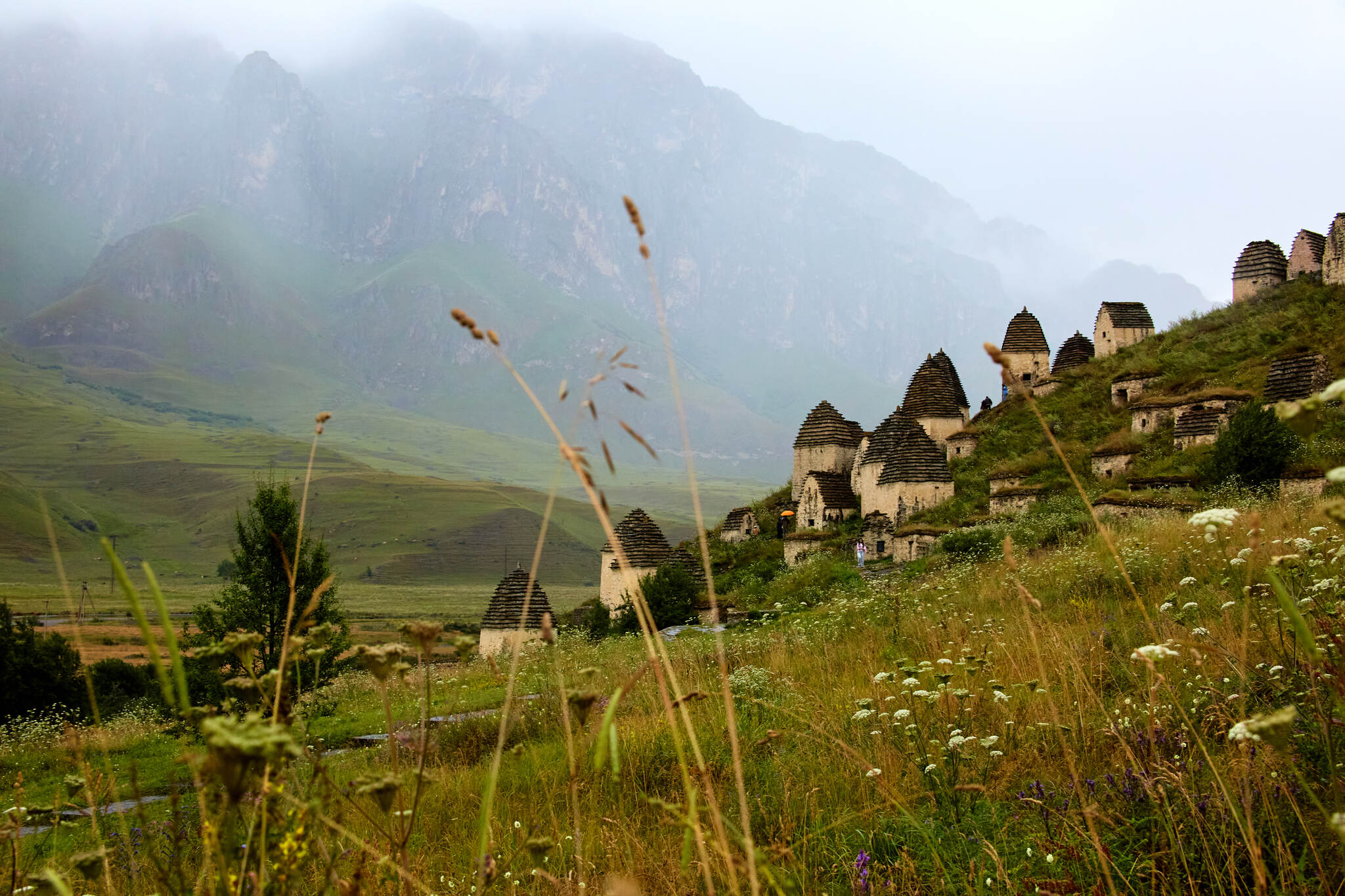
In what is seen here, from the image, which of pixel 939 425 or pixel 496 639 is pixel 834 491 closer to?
→ pixel 939 425

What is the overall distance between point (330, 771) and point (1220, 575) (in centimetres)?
796

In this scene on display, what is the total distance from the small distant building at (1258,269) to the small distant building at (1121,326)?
12.3ft

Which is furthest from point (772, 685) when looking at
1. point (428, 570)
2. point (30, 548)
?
point (30, 548)

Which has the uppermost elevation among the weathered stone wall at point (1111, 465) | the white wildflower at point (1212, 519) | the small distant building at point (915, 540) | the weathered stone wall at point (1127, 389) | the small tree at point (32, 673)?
the weathered stone wall at point (1127, 389)

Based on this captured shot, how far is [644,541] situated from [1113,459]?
1470 cm

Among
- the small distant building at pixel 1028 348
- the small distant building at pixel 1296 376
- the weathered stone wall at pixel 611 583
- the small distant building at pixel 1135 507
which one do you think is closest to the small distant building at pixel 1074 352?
the small distant building at pixel 1028 348

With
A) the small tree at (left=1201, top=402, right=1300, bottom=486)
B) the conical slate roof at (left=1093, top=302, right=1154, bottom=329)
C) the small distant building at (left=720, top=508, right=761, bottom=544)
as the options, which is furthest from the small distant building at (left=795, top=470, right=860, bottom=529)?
the conical slate roof at (left=1093, top=302, right=1154, bottom=329)

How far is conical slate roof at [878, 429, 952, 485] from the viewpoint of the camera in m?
29.7

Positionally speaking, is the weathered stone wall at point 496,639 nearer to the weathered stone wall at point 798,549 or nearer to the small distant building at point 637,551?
the small distant building at point 637,551

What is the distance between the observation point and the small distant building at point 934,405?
3734 centimetres

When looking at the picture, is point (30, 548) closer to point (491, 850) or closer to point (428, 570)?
point (428, 570)

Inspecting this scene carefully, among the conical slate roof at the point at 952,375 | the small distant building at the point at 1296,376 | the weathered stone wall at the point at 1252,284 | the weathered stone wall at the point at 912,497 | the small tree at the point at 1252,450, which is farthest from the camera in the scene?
the conical slate roof at the point at 952,375

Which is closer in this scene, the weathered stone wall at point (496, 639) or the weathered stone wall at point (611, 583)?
the weathered stone wall at point (496, 639)

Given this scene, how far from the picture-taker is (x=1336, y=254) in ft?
112
